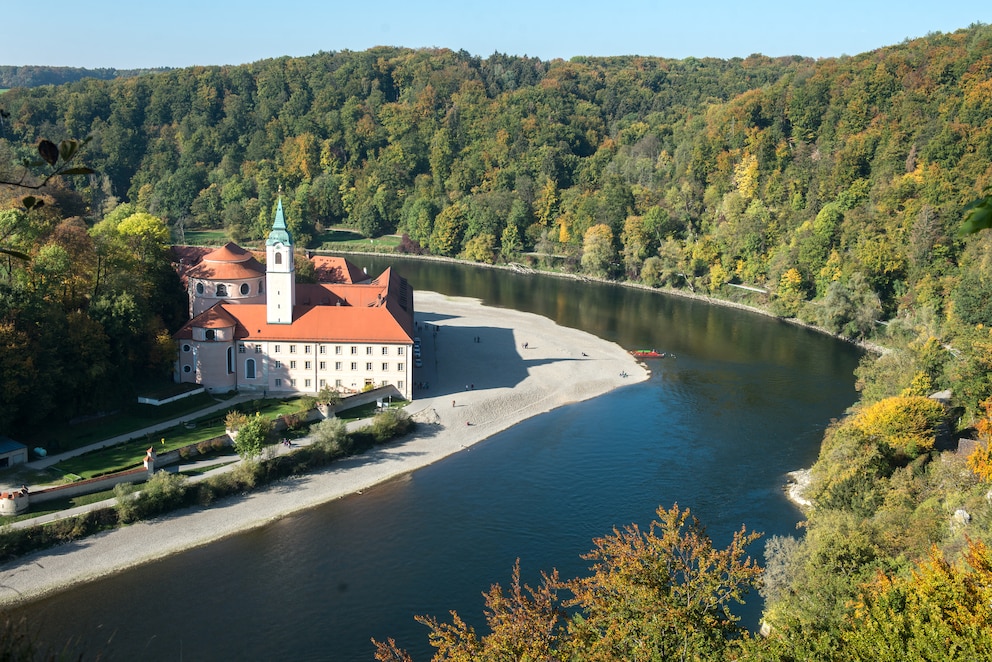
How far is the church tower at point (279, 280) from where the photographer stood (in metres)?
50.3

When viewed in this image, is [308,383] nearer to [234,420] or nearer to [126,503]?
[234,420]

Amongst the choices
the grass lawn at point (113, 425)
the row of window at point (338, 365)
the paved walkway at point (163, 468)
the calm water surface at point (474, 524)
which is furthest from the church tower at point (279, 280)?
the calm water surface at point (474, 524)

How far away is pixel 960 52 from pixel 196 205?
97206mm

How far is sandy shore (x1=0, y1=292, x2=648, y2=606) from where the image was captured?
106 ft

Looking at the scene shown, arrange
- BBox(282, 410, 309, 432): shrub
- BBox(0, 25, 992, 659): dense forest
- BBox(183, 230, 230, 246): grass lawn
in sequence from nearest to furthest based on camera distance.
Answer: BBox(0, 25, 992, 659): dense forest, BBox(282, 410, 309, 432): shrub, BBox(183, 230, 230, 246): grass lawn

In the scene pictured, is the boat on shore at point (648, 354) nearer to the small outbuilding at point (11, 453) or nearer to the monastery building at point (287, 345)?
the monastery building at point (287, 345)

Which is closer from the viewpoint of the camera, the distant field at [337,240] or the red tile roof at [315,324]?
the red tile roof at [315,324]

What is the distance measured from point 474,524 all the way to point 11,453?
67.1ft

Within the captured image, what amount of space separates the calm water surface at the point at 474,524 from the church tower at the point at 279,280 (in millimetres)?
14687

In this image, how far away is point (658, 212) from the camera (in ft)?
320

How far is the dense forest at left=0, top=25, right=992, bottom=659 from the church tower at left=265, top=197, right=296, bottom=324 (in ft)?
20.6

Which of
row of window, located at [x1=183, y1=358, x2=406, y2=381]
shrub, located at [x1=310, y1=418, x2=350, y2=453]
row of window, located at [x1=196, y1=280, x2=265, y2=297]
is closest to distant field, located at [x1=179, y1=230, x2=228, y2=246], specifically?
row of window, located at [x1=196, y1=280, x2=265, y2=297]


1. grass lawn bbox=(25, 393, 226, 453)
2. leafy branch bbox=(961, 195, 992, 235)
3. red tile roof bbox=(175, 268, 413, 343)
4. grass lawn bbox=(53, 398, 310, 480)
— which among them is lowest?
grass lawn bbox=(53, 398, 310, 480)

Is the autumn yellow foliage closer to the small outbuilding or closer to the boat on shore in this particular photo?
the boat on shore
